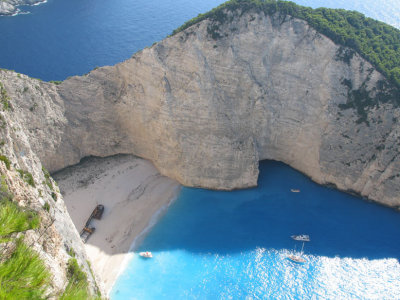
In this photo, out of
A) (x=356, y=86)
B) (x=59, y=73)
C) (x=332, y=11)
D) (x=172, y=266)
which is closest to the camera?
(x=172, y=266)

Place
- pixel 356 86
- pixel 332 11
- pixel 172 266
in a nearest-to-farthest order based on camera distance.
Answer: pixel 172 266
pixel 356 86
pixel 332 11

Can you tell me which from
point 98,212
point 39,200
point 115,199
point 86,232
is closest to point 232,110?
point 115,199

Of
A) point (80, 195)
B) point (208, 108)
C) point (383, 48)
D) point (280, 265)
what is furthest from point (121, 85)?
point (383, 48)

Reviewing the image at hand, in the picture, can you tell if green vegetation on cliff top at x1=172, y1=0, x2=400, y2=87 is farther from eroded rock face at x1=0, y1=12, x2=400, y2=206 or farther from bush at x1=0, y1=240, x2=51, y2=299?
bush at x1=0, y1=240, x2=51, y2=299

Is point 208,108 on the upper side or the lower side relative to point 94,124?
upper

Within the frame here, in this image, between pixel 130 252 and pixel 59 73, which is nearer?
pixel 130 252

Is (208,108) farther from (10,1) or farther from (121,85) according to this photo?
(10,1)

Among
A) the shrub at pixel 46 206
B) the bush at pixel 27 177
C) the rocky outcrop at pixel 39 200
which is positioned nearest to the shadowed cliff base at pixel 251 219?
the rocky outcrop at pixel 39 200
